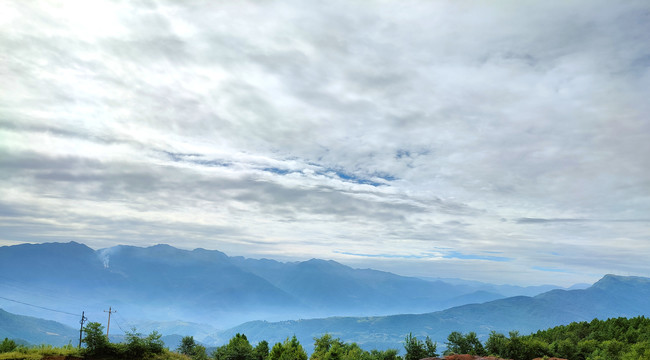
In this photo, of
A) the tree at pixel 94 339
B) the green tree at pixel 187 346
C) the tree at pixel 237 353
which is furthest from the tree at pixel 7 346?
the green tree at pixel 187 346

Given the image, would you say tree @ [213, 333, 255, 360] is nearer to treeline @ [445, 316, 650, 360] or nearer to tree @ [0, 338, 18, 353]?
tree @ [0, 338, 18, 353]

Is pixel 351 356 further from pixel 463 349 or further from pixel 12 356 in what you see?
pixel 12 356

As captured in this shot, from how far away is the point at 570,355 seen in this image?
2630 inches

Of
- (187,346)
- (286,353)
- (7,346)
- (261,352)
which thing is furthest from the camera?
(187,346)

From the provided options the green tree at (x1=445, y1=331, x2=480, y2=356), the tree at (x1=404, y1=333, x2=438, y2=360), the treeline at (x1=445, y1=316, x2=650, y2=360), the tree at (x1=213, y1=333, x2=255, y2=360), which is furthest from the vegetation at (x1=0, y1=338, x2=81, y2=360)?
the green tree at (x1=445, y1=331, x2=480, y2=356)

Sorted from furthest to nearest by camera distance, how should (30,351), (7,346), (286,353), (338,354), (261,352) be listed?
(261,352)
(338,354)
(286,353)
(7,346)
(30,351)

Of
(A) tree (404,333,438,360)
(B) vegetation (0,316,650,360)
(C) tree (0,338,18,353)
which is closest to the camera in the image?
(C) tree (0,338,18,353)

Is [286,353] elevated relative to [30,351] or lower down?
lower down

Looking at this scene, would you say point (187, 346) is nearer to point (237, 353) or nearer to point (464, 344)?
point (237, 353)

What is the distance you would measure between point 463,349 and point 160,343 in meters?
47.2

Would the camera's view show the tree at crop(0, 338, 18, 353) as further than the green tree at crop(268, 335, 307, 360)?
No

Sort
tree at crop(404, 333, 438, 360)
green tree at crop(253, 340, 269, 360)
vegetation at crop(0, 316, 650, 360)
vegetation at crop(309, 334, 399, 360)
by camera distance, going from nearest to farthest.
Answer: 1. vegetation at crop(0, 316, 650, 360)
2. vegetation at crop(309, 334, 399, 360)
3. tree at crop(404, 333, 438, 360)
4. green tree at crop(253, 340, 269, 360)

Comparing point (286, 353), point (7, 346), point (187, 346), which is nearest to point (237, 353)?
point (286, 353)

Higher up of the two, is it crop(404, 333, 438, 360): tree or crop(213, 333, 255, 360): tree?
crop(404, 333, 438, 360): tree
